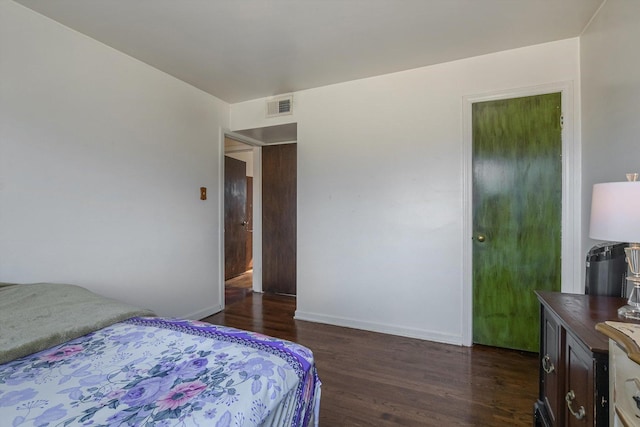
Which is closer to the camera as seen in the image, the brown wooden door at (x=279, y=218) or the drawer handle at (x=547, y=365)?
the drawer handle at (x=547, y=365)

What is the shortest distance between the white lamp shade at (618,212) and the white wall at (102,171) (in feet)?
10.1

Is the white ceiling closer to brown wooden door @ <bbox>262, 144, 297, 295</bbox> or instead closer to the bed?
brown wooden door @ <bbox>262, 144, 297, 295</bbox>

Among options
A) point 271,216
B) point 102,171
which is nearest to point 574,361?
point 102,171

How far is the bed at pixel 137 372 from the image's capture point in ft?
2.62

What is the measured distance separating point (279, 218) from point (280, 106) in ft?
5.32

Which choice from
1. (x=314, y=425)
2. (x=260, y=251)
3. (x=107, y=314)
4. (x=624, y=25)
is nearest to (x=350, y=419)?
(x=314, y=425)

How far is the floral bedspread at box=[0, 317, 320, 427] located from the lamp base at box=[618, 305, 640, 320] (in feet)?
3.89

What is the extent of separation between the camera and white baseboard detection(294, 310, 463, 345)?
2.70 meters

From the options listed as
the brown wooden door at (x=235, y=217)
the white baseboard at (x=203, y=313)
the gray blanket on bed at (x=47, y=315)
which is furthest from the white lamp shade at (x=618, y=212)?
the brown wooden door at (x=235, y=217)

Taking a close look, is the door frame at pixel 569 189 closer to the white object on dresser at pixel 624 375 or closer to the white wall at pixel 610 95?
the white wall at pixel 610 95

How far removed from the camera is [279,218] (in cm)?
438

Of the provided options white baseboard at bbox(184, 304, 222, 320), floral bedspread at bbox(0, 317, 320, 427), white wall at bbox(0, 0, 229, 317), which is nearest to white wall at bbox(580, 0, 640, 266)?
floral bedspread at bbox(0, 317, 320, 427)

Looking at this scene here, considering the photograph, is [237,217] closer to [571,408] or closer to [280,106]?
[280,106]

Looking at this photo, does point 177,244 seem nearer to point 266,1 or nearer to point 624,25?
point 266,1
